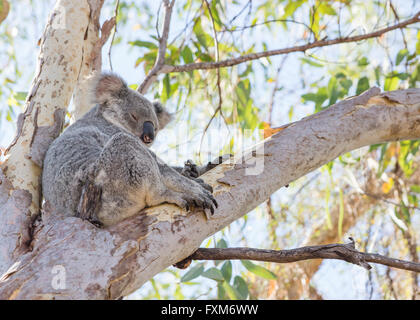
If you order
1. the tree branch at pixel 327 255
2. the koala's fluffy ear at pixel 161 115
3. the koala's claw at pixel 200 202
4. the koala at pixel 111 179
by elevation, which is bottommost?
the tree branch at pixel 327 255

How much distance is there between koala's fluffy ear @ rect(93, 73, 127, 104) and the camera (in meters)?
2.98

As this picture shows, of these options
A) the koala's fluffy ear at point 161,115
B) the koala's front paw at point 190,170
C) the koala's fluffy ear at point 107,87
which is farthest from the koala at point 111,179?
the koala's fluffy ear at point 161,115

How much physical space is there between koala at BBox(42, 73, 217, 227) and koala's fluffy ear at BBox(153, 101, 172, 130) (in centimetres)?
91

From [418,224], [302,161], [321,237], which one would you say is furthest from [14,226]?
[418,224]

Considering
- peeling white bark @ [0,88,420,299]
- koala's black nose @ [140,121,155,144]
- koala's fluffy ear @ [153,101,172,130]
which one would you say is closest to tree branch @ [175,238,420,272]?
peeling white bark @ [0,88,420,299]

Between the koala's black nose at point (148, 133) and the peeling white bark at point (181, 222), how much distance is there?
0.98m

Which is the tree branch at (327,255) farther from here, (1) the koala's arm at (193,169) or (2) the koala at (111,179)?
(1) the koala's arm at (193,169)

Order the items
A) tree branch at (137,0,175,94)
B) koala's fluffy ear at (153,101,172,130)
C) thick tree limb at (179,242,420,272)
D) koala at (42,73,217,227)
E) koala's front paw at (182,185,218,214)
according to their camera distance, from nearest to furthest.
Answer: thick tree limb at (179,242,420,272) < koala's front paw at (182,185,218,214) < koala at (42,73,217,227) < tree branch at (137,0,175,94) < koala's fluffy ear at (153,101,172,130)

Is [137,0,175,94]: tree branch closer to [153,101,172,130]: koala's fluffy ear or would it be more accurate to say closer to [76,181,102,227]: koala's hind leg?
[153,101,172,130]: koala's fluffy ear

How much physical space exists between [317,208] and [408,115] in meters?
2.92

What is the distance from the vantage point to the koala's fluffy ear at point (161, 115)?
355cm

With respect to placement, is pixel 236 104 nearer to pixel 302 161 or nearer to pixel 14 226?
pixel 302 161

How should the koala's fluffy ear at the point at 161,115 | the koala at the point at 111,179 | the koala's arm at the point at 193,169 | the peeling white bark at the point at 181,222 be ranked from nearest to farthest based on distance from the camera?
the peeling white bark at the point at 181,222 < the koala at the point at 111,179 < the koala's arm at the point at 193,169 < the koala's fluffy ear at the point at 161,115

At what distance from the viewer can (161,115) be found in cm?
360
